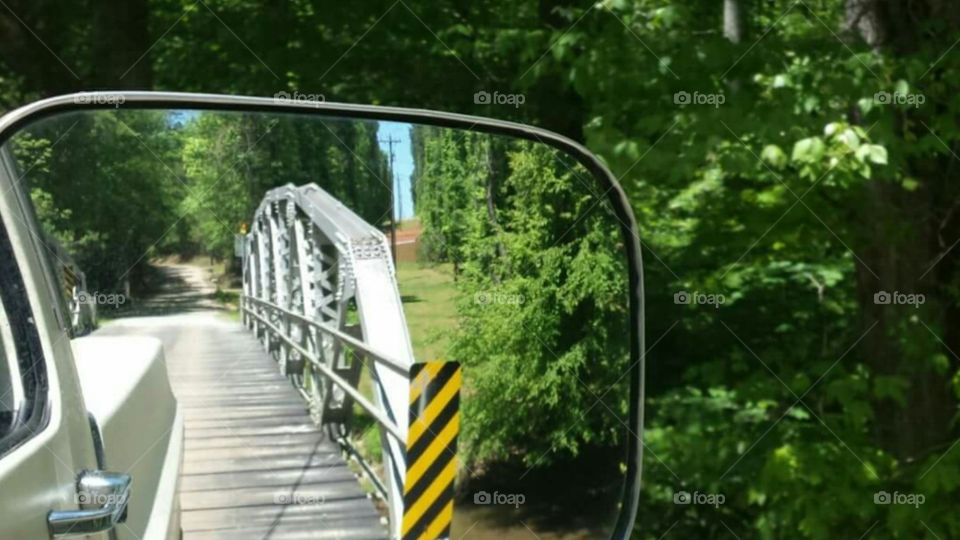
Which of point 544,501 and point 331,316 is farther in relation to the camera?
point 544,501

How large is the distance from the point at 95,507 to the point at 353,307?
0.30m

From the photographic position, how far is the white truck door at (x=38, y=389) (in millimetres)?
1085

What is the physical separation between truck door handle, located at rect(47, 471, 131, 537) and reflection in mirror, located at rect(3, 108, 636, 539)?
0.20 ft

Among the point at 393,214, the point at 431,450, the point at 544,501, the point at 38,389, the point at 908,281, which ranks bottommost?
the point at 908,281

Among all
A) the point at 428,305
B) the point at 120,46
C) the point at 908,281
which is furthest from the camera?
the point at 908,281

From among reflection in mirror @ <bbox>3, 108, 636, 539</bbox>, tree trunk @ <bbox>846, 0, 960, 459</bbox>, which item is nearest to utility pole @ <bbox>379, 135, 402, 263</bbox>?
reflection in mirror @ <bbox>3, 108, 636, 539</bbox>

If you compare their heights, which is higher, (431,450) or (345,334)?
(345,334)

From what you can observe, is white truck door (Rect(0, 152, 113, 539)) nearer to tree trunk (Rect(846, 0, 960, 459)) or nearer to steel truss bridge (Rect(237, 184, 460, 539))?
steel truss bridge (Rect(237, 184, 460, 539))

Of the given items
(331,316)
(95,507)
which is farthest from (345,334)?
(95,507)

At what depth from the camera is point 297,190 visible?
121 centimetres

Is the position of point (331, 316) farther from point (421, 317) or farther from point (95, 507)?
point (95, 507)

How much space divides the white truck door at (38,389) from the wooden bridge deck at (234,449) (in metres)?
0.08

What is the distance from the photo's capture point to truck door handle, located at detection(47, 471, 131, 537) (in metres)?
1.08

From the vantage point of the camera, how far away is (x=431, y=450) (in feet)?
4.24
